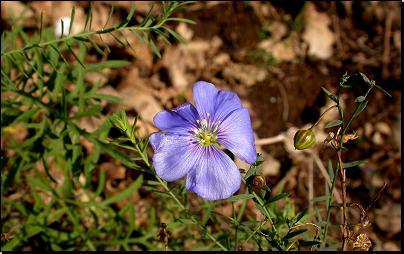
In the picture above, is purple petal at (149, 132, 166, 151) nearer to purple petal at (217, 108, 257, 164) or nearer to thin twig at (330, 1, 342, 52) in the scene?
purple petal at (217, 108, 257, 164)

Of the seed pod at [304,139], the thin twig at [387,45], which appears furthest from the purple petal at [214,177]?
the thin twig at [387,45]

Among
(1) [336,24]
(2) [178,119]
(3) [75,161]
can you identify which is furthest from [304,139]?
(1) [336,24]

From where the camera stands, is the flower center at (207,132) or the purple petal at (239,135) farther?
the flower center at (207,132)

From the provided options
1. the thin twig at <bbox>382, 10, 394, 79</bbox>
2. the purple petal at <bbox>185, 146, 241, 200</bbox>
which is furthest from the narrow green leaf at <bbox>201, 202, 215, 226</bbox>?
the thin twig at <bbox>382, 10, 394, 79</bbox>

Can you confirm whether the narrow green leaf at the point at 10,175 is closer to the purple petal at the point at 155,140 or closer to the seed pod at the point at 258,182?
the purple petal at the point at 155,140

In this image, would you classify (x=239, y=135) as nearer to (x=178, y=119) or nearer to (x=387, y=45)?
(x=178, y=119)

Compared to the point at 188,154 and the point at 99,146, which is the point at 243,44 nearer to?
the point at 99,146

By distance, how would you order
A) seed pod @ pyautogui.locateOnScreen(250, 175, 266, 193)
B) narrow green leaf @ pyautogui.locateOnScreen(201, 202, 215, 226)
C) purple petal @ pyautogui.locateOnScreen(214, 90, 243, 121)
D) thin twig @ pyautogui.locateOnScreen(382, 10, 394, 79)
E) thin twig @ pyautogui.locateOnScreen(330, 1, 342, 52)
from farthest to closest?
1. thin twig @ pyautogui.locateOnScreen(330, 1, 342, 52)
2. thin twig @ pyautogui.locateOnScreen(382, 10, 394, 79)
3. narrow green leaf @ pyautogui.locateOnScreen(201, 202, 215, 226)
4. purple petal @ pyautogui.locateOnScreen(214, 90, 243, 121)
5. seed pod @ pyautogui.locateOnScreen(250, 175, 266, 193)
